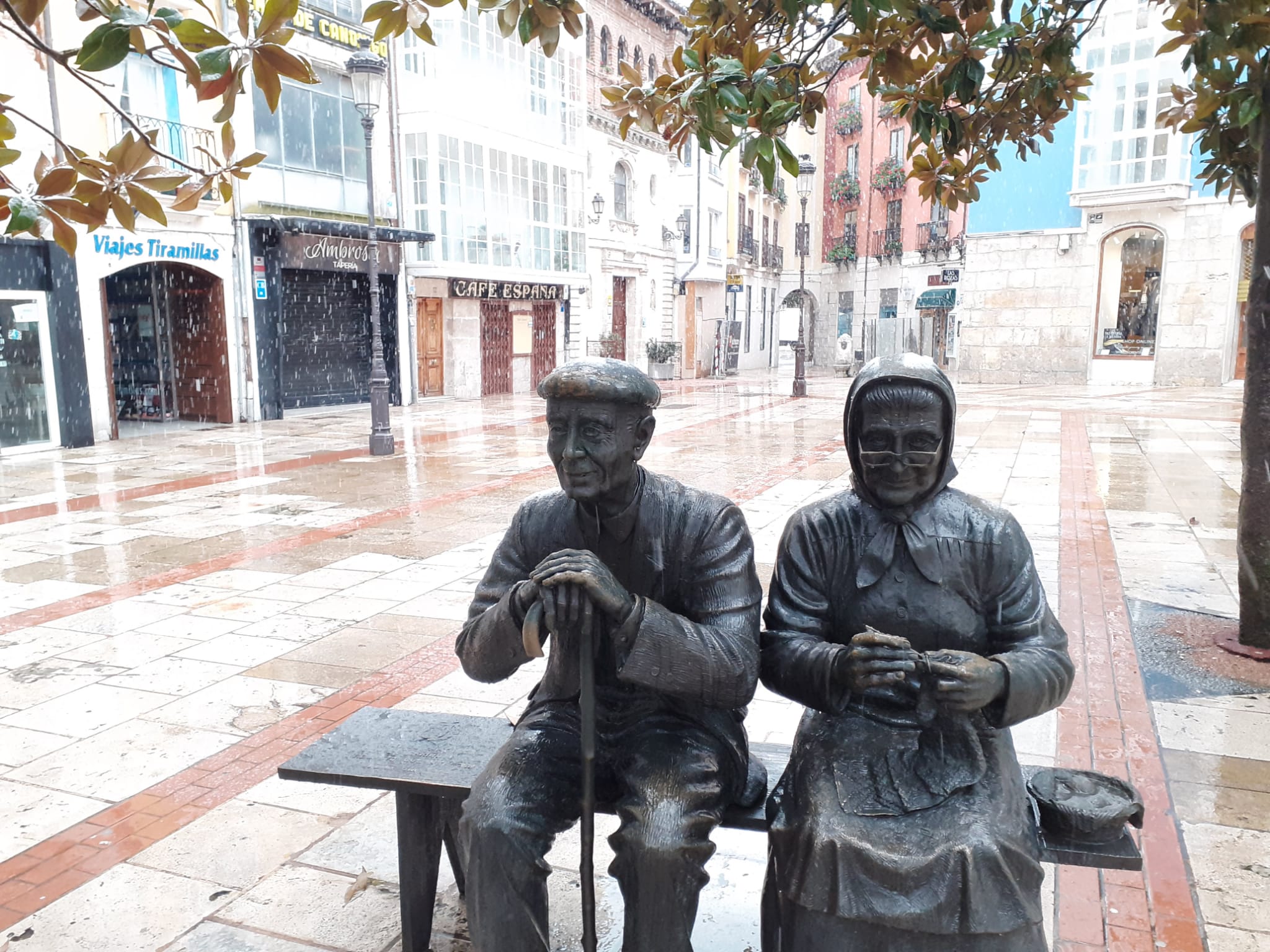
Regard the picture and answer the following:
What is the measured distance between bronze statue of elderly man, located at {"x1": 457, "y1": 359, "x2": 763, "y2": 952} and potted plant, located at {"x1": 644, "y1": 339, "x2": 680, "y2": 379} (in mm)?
27846

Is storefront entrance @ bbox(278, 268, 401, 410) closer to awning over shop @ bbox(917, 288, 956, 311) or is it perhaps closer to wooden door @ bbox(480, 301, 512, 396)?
wooden door @ bbox(480, 301, 512, 396)

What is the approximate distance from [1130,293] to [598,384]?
27514mm

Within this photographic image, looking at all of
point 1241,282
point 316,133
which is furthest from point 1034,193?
point 316,133

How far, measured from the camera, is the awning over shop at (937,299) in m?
37.2

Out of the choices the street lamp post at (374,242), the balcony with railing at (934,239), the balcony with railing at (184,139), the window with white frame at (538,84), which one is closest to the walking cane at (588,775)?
the street lamp post at (374,242)

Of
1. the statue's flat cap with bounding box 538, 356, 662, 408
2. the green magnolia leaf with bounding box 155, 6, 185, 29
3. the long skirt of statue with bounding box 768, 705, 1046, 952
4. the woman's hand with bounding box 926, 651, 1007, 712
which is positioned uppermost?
the green magnolia leaf with bounding box 155, 6, 185, 29

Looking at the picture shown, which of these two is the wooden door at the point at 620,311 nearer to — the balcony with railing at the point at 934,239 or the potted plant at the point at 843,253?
the balcony with railing at the point at 934,239

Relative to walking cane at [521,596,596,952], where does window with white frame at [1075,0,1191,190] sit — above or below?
above

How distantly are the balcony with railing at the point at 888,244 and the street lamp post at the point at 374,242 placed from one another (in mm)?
29658

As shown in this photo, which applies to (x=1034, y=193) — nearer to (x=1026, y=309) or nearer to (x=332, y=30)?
(x=1026, y=309)

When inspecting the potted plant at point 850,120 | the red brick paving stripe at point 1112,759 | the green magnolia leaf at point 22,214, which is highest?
the potted plant at point 850,120

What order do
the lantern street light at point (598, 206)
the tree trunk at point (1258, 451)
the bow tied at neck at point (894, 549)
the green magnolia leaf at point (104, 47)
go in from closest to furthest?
the green magnolia leaf at point (104, 47) < the bow tied at neck at point (894, 549) < the tree trunk at point (1258, 451) < the lantern street light at point (598, 206)

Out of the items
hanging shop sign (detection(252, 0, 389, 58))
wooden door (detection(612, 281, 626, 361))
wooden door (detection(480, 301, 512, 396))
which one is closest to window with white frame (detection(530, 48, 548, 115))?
hanging shop sign (detection(252, 0, 389, 58))

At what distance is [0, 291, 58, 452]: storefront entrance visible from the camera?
43.7 ft
